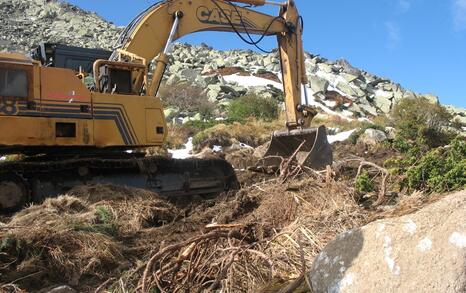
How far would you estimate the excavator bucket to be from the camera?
423 inches

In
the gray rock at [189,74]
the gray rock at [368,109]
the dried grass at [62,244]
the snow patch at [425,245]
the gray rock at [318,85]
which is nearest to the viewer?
the snow patch at [425,245]

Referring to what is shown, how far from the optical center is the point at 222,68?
40531 mm

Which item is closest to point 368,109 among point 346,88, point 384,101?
point 384,101

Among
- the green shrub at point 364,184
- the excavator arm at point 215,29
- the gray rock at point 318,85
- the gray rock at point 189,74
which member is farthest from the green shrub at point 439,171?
the gray rock at point 318,85

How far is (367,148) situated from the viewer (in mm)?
17609

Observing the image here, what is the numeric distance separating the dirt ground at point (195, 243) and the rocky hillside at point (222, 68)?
1646cm

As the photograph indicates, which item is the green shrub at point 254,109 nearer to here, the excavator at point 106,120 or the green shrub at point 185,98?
the green shrub at point 185,98

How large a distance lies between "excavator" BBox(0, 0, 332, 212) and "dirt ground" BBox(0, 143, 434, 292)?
1.64 m

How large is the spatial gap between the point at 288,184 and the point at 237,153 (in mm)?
9053

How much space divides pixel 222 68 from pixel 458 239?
3734 centimetres

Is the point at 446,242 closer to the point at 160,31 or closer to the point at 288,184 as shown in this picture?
the point at 288,184

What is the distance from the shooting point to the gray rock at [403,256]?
3.67 m

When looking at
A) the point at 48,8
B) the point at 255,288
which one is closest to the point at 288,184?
the point at 255,288

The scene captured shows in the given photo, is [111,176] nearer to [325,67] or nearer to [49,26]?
[325,67]
